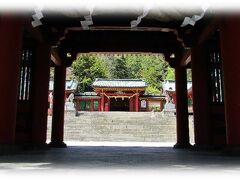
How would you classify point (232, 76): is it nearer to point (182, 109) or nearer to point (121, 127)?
point (182, 109)

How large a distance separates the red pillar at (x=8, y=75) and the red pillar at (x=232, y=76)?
4511 mm

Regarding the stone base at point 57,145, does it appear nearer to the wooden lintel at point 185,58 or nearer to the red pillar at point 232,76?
the wooden lintel at point 185,58

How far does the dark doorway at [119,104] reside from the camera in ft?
142

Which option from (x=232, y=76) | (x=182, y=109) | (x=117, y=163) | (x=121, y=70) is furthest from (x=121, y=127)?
(x=121, y=70)

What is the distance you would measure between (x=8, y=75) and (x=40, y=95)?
3.08 meters

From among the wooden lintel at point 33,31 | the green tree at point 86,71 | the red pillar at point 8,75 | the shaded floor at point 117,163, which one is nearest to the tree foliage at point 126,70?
the green tree at point 86,71

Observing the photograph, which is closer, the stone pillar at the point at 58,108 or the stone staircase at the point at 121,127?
the stone pillar at the point at 58,108

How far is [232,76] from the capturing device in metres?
6.49

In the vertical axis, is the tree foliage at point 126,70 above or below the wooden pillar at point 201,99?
above

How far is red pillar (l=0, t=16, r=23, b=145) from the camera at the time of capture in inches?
245

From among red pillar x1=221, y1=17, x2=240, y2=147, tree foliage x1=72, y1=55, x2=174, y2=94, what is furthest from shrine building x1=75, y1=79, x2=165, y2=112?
red pillar x1=221, y1=17, x2=240, y2=147
